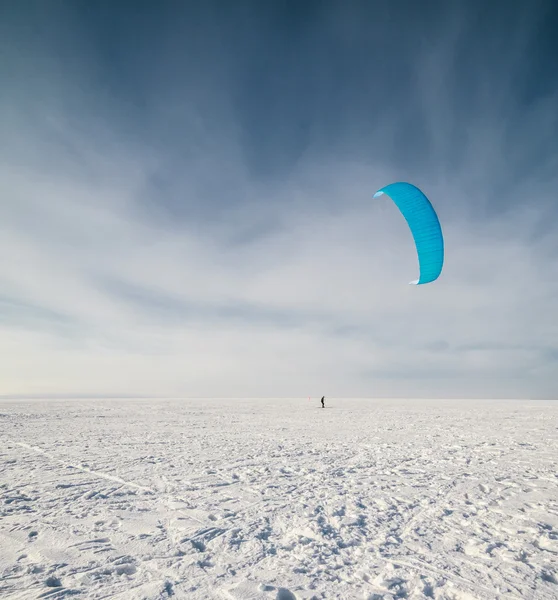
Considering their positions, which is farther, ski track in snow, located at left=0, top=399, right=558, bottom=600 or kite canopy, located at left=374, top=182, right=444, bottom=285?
kite canopy, located at left=374, top=182, right=444, bottom=285

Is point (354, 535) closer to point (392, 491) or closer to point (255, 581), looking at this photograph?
point (255, 581)

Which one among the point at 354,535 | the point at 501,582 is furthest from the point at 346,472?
the point at 501,582

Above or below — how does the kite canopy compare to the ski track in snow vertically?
above

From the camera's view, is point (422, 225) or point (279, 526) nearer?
point (279, 526)

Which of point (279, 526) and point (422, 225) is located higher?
point (422, 225)
